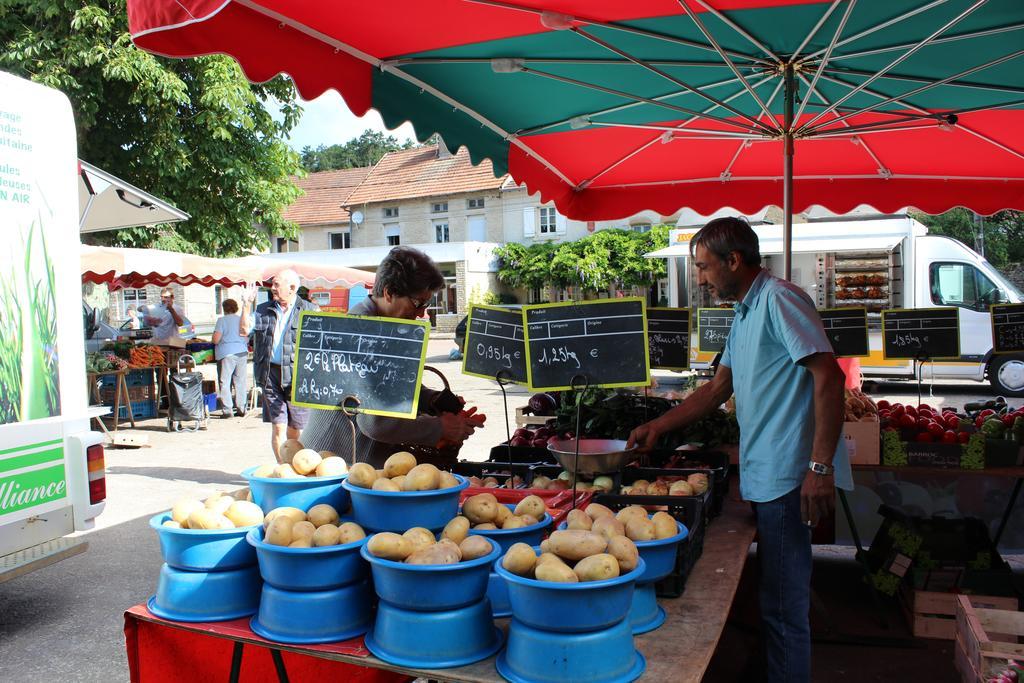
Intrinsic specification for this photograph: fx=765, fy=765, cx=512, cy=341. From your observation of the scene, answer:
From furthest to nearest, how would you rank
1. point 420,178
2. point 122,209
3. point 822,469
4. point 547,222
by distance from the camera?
point 420,178 → point 547,222 → point 122,209 → point 822,469

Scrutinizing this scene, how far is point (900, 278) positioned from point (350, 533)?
49.4 feet

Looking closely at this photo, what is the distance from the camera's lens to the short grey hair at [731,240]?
2.75m

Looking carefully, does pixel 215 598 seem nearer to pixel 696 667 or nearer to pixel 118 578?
pixel 696 667

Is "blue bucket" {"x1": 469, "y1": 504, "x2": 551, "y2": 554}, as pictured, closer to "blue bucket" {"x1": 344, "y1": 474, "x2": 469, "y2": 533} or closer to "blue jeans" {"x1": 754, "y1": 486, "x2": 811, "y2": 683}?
"blue bucket" {"x1": 344, "y1": 474, "x2": 469, "y2": 533}

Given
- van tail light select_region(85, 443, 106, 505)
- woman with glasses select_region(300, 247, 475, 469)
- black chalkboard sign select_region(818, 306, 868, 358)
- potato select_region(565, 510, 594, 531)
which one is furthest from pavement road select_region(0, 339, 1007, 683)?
black chalkboard sign select_region(818, 306, 868, 358)

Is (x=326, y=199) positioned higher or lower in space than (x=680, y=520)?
higher

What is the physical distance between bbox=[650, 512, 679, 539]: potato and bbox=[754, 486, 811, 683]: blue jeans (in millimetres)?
751

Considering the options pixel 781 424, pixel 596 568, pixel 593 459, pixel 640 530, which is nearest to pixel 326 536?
pixel 596 568

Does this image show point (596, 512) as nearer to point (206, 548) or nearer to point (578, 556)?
point (578, 556)

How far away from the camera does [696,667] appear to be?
167 cm

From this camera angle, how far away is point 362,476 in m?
2.08

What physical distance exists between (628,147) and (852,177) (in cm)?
196

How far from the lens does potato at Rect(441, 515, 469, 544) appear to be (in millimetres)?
1909

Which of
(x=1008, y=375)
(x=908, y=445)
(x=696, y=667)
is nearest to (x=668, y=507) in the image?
(x=696, y=667)
